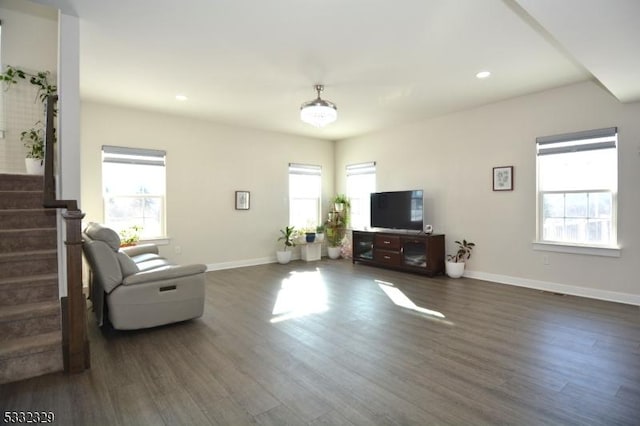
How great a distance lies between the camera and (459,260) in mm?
5496

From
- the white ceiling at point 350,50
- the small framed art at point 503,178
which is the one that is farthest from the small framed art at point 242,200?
the small framed art at point 503,178

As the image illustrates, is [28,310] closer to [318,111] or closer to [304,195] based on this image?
[318,111]

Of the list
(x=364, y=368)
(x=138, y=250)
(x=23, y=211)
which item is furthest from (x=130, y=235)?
(x=364, y=368)

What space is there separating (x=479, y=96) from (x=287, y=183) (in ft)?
12.8

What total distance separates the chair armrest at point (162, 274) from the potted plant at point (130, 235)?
2171 millimetres

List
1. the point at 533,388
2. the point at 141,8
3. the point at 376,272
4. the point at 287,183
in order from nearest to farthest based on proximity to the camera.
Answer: the point at 533,388 → the point at 141,8 → the point at 376,272 → the point at 287,183

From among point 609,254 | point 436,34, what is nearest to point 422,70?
point 436,34

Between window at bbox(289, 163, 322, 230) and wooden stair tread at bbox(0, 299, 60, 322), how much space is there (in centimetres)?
491

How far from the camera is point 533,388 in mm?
2178

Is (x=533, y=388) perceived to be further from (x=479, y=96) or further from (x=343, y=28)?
(x=479, y=96)

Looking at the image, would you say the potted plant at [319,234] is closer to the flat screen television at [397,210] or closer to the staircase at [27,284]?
the flat screen television at [397,210]

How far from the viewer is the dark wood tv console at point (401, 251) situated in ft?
18.1

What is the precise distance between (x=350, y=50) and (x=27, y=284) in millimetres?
3487

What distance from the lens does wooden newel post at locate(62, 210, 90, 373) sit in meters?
2.39
